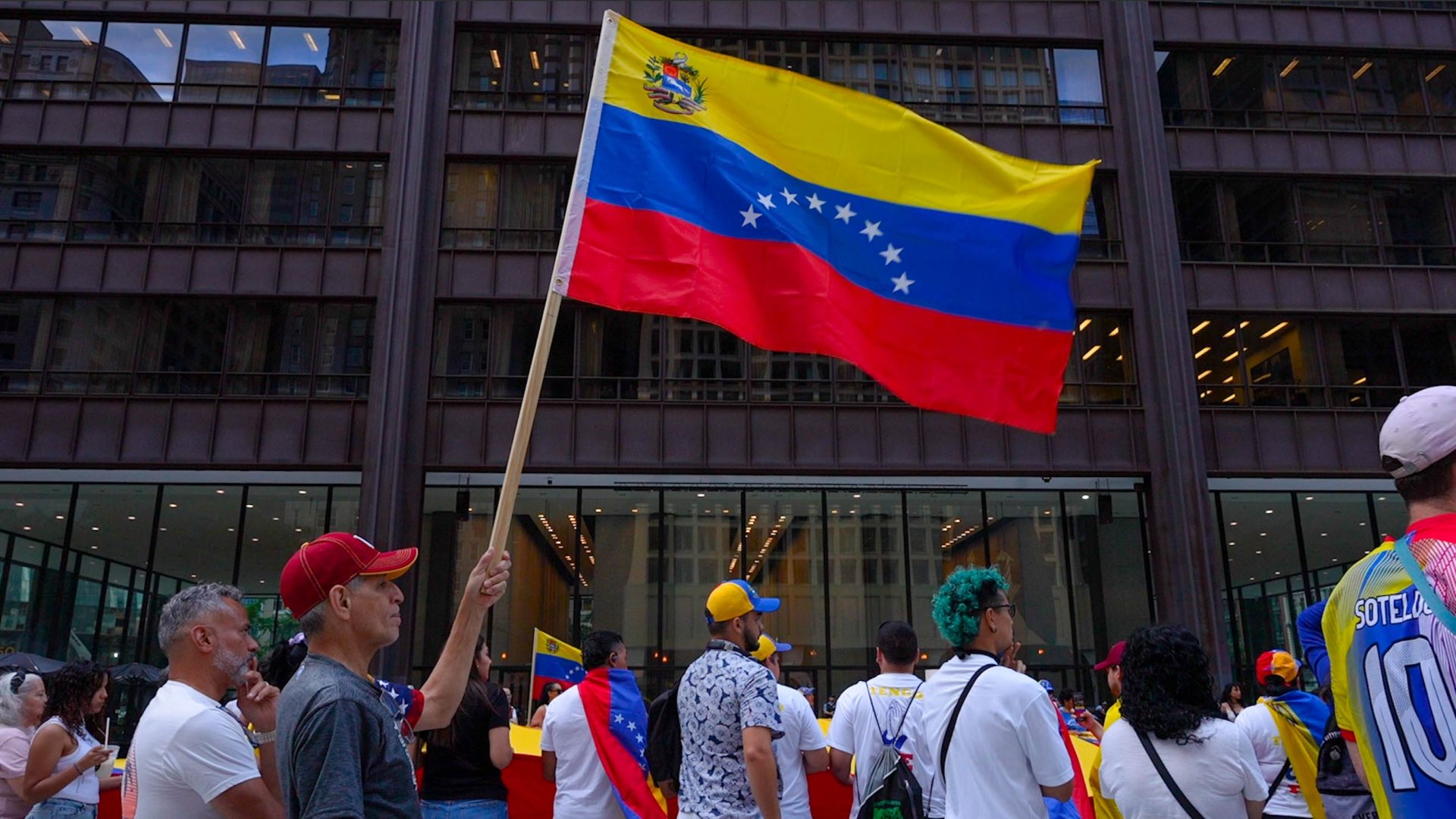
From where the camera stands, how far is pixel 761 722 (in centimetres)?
533

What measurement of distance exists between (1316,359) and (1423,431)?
24.9 metres

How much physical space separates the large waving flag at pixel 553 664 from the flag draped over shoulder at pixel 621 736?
10.1ft

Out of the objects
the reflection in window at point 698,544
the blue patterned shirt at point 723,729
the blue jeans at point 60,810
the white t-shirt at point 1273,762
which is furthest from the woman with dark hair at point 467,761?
the reflection in window at point 698,544

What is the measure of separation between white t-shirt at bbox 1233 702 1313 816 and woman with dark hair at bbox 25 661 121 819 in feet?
24.9

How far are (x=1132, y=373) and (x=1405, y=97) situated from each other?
34.4 ft

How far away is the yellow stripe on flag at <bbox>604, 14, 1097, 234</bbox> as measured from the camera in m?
6.60

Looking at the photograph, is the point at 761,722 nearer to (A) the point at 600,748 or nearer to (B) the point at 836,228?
(A) the point at 600,748

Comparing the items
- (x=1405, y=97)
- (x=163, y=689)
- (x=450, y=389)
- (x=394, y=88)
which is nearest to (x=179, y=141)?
(x=394, y=88)

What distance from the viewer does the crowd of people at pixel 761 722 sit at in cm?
280

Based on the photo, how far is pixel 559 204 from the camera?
25.1 meters

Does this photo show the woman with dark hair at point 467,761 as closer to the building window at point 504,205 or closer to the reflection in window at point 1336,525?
the building window at point 504,205

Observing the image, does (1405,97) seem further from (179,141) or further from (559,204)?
(179,141)

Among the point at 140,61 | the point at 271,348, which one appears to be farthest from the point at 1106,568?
the point at 140,61

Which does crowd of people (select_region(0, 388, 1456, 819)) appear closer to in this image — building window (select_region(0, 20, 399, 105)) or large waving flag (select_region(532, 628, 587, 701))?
large waving flag (select_region(532, 628, 587, 701))
